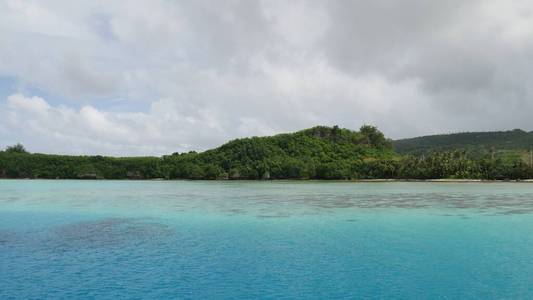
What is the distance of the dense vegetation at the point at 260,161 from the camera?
447 ft

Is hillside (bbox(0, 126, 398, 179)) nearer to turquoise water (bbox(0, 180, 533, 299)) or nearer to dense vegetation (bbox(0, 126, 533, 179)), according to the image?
dense vegetation (bbox(0, 126, 533, 179))

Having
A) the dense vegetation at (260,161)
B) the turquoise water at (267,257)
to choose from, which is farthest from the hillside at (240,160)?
the turquoise water at (267,257)

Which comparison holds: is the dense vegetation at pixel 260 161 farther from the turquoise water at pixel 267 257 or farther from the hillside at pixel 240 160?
the turquoise water at pixel 267 257

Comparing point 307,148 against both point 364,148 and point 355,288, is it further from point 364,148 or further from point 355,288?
point 355,288

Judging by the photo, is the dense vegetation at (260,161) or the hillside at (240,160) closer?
the dense vegetation at (260,161)

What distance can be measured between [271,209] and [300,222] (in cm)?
930

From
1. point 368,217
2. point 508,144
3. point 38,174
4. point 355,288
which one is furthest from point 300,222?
point 508,144

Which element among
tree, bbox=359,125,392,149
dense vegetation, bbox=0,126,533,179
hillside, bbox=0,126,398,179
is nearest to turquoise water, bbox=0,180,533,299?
dense vegetation, bbox=0,126,533,179

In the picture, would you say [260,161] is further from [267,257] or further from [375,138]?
[267,257]

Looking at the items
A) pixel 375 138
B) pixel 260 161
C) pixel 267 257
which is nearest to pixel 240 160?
pixel 260 161

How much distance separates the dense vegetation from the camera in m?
136

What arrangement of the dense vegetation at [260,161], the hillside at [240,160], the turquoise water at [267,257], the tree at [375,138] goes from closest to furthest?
the turquoise water at [267,257] → the dense vegetation at [260,161] → the hillside at [240,160] → the tree at [375,138]

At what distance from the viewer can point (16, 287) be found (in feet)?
48.8

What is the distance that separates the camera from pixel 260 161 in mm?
147250
